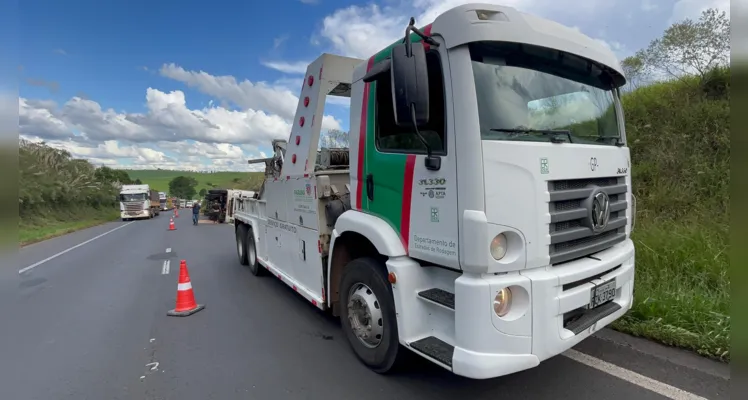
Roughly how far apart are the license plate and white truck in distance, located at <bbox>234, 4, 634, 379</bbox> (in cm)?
2

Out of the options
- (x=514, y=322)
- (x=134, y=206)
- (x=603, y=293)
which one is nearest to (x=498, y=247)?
(x=514, y=322)

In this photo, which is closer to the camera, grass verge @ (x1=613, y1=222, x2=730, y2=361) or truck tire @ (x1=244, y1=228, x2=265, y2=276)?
grass verge @ (x1=613, y1=222, x2=730, y2=361)

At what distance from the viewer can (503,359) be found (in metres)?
2.37

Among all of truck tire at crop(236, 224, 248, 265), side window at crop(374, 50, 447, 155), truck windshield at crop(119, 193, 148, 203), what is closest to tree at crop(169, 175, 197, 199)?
truck windshield at crop(119, 193, 148, 203)

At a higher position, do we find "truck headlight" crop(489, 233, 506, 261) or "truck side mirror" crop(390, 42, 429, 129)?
"truck side mirror" crop(390, 42, 429, 129)

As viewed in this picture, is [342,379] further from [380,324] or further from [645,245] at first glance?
[645,245]

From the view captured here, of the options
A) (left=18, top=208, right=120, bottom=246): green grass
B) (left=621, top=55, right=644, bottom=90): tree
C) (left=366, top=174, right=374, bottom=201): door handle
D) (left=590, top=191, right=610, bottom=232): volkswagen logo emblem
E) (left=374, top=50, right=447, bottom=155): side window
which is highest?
(left=621, top=55, right=644, bottom=90): tree

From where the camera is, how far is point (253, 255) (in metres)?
7.36

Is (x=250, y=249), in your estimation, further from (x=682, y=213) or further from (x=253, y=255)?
(x=682, y=213)

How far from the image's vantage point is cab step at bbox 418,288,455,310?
264 centimetres

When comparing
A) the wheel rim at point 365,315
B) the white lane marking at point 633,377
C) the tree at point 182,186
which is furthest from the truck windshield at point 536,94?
the tree at point 182,186

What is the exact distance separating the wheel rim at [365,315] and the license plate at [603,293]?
5.14 feet

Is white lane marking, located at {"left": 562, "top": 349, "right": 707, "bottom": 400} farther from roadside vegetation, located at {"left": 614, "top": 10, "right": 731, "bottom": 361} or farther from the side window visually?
the side window

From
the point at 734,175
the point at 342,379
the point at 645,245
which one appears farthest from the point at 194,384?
the point at 645,245
